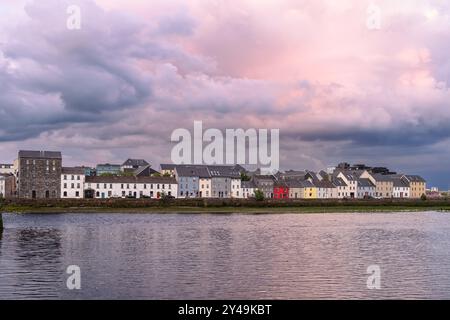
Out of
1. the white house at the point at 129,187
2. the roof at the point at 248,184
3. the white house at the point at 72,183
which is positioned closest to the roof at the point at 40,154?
the white house at the point at 72,183

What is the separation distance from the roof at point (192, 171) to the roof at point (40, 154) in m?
38.0

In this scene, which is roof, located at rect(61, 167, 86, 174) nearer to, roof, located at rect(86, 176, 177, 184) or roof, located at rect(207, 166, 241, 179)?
roof, located at rect(86, 176, 177, 184)

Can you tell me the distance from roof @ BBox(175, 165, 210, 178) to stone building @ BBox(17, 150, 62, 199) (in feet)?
126

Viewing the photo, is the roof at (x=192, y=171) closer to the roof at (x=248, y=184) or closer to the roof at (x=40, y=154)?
the roof at (x=248, y=184)

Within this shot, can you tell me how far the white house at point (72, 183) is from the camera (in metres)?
166

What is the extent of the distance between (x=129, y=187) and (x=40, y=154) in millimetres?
26948

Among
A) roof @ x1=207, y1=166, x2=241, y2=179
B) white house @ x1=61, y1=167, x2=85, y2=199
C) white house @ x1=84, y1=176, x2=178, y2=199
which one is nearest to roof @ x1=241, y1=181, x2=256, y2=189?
roof @ x1=207, y1=166, x2=241, y2=179

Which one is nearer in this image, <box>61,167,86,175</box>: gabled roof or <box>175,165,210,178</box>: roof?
<box>61,167,86,175</box>: gabled roof

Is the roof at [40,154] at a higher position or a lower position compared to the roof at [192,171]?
higher

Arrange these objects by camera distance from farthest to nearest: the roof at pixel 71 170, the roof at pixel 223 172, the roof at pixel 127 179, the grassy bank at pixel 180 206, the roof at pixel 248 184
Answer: the roof at pixel 248 184 → the roof at pixel 223 172 → the roof at pixel 127 179 → the roof at pixel 71 170 → the grassy bank at pixel 180 206

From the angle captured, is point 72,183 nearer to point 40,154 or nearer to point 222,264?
point 40,154

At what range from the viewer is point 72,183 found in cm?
16675

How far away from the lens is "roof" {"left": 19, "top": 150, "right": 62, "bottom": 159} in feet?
529
